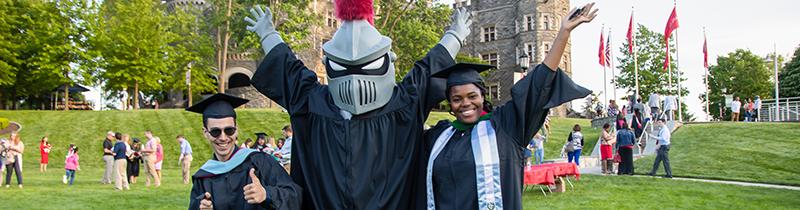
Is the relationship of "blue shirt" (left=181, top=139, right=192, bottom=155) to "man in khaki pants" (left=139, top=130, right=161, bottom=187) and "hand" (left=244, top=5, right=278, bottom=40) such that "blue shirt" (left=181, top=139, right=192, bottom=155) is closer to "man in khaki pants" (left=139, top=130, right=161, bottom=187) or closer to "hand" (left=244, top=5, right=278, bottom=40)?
"man in khaki pants" (left=139, top=130, right=161, bottom=187)

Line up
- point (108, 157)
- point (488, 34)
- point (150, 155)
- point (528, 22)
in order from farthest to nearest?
point (488, 34)
point (528, 22)
point (108, 157)
point (150, 155)

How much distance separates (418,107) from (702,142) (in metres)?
21.2

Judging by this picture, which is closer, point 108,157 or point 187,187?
point 187,187

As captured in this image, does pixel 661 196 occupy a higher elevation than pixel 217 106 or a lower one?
lower

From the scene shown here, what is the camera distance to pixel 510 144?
3.93 meters

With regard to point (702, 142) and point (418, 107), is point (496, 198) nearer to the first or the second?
point (418, 107)

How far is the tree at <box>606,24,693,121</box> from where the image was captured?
5584 cm

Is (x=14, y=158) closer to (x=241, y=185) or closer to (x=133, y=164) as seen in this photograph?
(x=133, y=164)

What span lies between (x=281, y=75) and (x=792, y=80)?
51005 millimetres

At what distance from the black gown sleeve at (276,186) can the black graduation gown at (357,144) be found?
0.23m

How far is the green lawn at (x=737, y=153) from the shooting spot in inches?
655

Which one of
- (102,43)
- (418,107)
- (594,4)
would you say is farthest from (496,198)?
(102,43)

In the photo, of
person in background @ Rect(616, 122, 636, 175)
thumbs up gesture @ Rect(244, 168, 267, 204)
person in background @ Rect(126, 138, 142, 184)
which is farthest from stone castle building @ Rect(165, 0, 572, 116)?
thumbs up gesture @ Rect(244, 168, 267, 204)

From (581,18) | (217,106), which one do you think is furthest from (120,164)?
(581,18)
